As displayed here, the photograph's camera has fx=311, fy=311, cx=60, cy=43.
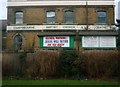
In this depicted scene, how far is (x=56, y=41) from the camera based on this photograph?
37625 millimetres

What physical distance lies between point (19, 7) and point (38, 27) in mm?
4339

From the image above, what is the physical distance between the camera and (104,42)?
3750 cm

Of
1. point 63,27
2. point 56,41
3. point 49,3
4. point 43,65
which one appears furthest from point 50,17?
point 43,65

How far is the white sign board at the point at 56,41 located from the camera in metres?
36.4

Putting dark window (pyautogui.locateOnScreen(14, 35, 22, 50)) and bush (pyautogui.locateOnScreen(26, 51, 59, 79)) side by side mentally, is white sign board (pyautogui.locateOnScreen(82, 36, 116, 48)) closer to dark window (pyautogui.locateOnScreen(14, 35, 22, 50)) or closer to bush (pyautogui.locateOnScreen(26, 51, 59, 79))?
bush (pyautogui.locateOnScreen(26, 51, 59, 79))

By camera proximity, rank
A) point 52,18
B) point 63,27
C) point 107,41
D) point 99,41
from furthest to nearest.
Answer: point 52,18
point 63,27
point 107,41
point 99,41

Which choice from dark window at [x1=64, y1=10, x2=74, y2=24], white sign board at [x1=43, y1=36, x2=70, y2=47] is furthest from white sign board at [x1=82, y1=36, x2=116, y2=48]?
dark window at [x1=64, y1=10, x2=74, y2=24]

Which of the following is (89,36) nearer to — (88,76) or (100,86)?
(88,76)

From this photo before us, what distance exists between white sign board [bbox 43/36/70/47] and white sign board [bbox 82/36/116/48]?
2115 mm

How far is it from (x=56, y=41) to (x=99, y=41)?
5198 mm

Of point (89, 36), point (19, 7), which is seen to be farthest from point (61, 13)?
point (89, 36)

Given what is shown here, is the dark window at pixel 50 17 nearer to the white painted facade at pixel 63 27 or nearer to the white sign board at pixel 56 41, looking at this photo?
the white painted facade at pixel 63 27

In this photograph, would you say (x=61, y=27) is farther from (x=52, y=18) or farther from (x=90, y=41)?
(x=90, y=41)

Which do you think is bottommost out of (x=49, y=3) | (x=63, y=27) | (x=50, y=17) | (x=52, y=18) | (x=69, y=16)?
(x=63, y=27)
